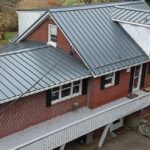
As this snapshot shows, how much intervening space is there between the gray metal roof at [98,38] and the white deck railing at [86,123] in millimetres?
2513

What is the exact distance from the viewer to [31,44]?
26375 mm

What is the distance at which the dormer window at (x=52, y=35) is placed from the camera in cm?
2434

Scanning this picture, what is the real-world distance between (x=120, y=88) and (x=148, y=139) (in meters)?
4.19

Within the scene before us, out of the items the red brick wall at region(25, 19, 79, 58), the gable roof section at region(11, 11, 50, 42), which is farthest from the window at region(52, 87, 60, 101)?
the gable roof section at region(11, 11, 50, 42)

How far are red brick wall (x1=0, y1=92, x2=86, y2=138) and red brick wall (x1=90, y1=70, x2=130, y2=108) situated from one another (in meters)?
2.08

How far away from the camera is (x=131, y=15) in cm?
2572

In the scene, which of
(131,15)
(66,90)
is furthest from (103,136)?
(131,15)

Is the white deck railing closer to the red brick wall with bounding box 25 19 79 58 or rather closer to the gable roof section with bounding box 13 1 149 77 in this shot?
the gable roof section with bounding box 13 1 149 77

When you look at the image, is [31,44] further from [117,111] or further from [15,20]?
[15,20]

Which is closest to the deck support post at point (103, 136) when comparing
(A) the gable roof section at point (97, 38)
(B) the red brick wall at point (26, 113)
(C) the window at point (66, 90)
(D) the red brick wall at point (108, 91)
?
(D) the red brick wall at point (108, 91)

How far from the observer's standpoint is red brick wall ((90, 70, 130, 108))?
74.3 ft

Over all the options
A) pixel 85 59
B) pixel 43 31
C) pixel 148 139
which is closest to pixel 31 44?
pixel 43 31

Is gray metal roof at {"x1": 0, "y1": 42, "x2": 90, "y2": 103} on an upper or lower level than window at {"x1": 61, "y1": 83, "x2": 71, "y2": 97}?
upper

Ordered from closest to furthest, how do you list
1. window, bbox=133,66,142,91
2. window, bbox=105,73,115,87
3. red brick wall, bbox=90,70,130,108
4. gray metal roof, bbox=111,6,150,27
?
1. red brick wall, bbox=90,70,130,108
2. window, bbox=105,73,115,87
3. gray metal roof, bbox=111,6,150,27
4. window, bbox=133,66,142,91
